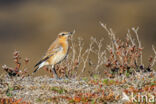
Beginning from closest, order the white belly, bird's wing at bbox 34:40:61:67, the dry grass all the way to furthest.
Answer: the dry grass → the white belly → bird's wing at bbox 34:40:61:67

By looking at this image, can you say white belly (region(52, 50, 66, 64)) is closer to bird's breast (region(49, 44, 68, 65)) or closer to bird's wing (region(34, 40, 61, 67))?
Result: bird's breast (region(49, 44, 68, 65))

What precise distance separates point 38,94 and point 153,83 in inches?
109

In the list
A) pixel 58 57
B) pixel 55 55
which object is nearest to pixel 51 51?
pixel 55 55

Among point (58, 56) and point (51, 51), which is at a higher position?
point (51, 51)

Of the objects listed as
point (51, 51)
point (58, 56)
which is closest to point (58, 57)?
point (58, 56)

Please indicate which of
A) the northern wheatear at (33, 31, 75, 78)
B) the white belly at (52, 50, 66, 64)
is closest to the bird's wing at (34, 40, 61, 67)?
A: the northern wheatear at (33, 31, 75, 78)

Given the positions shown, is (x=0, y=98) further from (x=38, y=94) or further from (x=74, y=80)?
(x=74, y=80)

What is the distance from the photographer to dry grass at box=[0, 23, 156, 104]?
9547mm

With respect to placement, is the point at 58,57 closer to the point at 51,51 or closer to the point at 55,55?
the point at 55,55

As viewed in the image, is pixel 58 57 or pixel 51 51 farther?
pixel 51 51

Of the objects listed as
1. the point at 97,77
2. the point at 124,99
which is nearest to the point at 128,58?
the point at 97,77

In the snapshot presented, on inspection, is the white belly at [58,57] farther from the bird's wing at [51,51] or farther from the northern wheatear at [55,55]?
the bird's wing at [51,51]

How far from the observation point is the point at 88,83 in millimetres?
10906

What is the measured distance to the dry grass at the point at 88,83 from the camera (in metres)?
9.55
